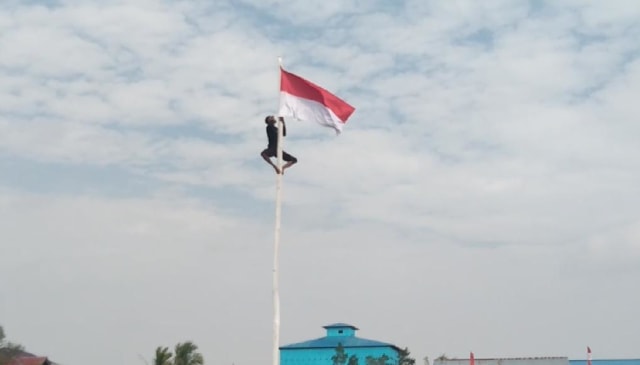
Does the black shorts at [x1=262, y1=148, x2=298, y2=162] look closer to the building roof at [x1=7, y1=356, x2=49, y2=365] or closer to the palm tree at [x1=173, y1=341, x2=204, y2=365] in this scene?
the palm tree at [x1=173, y1=341, x2=204, y2=365]

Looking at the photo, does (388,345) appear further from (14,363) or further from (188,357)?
(14,363)

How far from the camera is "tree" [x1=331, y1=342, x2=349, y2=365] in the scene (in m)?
44.5

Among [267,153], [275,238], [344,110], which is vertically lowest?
[275,238]

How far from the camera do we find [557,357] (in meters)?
36.1

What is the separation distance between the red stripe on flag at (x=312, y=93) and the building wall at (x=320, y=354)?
31.5m

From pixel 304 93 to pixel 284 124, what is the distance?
70 cm

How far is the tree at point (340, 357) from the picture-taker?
Answer: 146 ft

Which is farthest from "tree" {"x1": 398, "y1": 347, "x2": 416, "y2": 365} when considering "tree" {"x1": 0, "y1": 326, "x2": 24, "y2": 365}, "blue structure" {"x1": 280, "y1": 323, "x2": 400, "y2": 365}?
"tree" {"x1": 0, "y1": 326, "x2": 24, "y2": 365}

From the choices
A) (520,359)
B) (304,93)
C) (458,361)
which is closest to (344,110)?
(304,93)

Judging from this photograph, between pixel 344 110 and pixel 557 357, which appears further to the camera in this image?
pixel 557 357

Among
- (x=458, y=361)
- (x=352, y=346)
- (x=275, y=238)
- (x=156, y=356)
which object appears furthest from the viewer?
(x=352, y=346)

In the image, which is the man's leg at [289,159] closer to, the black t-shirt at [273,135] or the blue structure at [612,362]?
the black t-shirt at [273,135]

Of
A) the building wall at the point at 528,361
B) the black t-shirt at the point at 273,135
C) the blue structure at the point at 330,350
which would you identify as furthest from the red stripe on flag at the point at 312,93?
the blue structure at the point at 330,350

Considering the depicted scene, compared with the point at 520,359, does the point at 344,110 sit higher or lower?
higher
